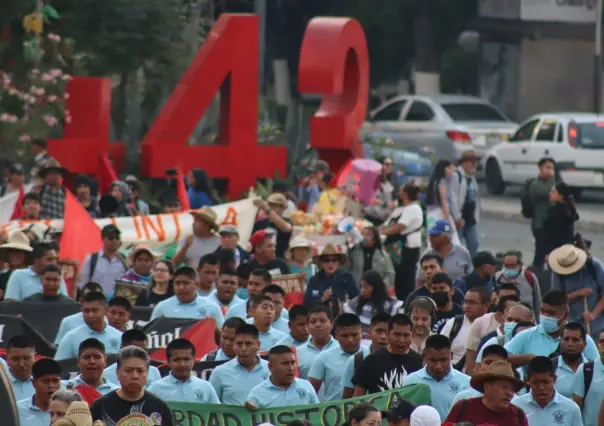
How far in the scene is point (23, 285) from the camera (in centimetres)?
1499

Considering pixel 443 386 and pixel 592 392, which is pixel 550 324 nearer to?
pixel 592 392

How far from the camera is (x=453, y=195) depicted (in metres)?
19.8

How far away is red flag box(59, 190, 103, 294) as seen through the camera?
17.3 meters

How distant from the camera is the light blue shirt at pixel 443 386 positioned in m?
11.4

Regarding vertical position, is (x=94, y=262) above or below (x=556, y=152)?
above

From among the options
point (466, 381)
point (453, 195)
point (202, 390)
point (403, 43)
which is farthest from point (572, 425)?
point (403, 43)

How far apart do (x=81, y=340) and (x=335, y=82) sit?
10334 mm

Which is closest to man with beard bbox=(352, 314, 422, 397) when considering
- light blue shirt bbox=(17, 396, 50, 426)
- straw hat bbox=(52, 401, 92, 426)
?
light blue shirt bbox=(17, 396, 50, 426)

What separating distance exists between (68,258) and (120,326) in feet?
12.4

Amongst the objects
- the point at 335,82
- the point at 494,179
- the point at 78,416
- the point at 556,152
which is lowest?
the point at 494,179

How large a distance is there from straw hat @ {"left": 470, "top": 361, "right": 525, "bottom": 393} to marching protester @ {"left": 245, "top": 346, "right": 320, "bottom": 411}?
126 centimetres

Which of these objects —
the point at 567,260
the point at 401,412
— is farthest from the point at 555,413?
the point at 567,260

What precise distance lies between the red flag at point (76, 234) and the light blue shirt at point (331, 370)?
5.31 metres

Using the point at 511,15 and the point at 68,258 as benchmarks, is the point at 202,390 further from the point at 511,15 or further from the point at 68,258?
the point at 511,15
